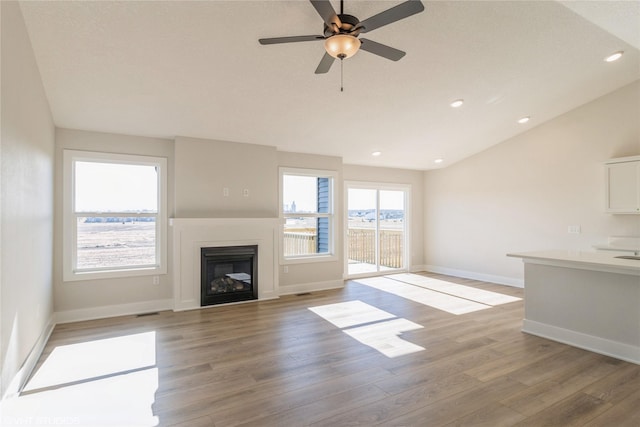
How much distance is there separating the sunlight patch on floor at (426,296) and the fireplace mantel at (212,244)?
207cm

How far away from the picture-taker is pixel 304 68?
3.54 m

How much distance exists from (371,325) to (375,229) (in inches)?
141

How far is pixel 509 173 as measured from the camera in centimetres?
627

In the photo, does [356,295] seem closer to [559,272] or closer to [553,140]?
[559,272]

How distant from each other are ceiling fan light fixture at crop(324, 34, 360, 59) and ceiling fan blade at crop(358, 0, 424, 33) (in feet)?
0.31

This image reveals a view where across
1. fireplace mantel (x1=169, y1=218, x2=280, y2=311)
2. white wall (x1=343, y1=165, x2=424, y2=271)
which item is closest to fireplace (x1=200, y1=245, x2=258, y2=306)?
fireplace mantel (x1=169, y1=218, x2=280, y2=311)

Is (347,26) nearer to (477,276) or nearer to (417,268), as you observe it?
(477,276)

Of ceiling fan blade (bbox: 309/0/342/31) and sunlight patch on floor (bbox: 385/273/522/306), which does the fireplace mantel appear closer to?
sunlight patch on floor (bbox: 385/273/522/306)

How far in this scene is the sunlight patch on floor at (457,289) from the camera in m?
5.23

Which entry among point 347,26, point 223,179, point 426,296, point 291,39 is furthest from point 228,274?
point 347,26

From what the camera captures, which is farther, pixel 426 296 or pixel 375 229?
pixel 375 229

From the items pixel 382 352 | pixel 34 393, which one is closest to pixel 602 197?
pixel 382 352

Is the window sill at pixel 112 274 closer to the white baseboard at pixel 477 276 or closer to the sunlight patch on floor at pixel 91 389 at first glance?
the sunlight patch on floor at pixel 91 389

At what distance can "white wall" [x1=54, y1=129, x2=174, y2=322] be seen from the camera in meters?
4.25
